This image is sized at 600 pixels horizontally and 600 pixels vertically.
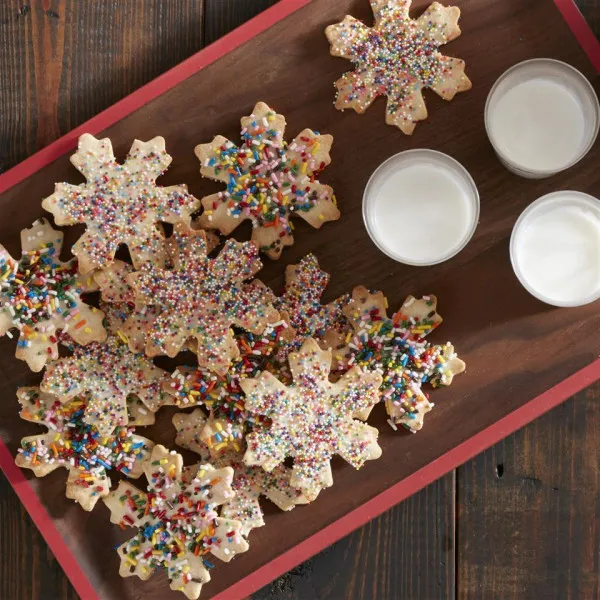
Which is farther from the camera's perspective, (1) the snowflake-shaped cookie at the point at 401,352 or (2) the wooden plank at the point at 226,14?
(2) the wooden plank at the point at 226,14

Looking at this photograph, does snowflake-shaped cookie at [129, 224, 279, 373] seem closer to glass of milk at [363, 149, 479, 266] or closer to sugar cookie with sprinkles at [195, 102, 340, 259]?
sugar cookie with sprinkles at [195, 102, 340, 259]

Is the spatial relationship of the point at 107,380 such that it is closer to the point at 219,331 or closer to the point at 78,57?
the point at 219,331

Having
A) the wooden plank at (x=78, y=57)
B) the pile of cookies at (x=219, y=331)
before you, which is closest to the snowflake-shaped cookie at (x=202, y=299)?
the pile of cookies at (x=219, y=331)

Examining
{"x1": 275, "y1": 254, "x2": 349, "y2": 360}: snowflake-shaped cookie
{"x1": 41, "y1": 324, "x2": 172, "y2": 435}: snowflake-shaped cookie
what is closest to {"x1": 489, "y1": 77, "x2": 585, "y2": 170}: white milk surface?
{"x1": 275, "y1": 254, "x2": 349, "y2": 360}: snowflake-shaped cookie

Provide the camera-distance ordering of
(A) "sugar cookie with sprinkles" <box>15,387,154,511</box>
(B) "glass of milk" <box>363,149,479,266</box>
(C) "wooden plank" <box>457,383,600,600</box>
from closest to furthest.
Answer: (B) "glass of milk" <box>363,149,479,266</box>
(A) "sugar cookie with sprinkles" <box>15,387,154,511</box>
(C) "wooden plank" <box>457,383,600,600</box>

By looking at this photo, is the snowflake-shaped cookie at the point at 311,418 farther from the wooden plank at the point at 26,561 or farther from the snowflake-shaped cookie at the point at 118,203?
the wooden plank at the point at 26,561

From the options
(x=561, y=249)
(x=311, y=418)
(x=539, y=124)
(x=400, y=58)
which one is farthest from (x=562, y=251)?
(x=311, y=418)

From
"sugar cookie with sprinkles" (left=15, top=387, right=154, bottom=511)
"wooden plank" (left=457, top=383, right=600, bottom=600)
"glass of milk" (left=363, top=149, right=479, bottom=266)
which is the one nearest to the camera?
"glass of milk" (left=363, top=149, right=479, bottom=266)
